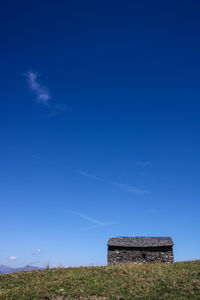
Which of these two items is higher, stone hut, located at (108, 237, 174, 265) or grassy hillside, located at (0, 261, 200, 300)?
stone hut, located at (108, 237, 174, 265)

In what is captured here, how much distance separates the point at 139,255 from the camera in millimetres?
31062

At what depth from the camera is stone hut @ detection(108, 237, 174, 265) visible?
30703 millimetres

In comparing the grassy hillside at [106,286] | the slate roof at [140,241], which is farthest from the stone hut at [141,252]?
the grassy hillside at [106,286]

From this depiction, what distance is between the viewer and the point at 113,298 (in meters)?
13.5

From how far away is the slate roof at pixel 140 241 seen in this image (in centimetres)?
3142

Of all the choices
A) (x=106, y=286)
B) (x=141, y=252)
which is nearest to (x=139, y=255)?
(x=141, y=252)

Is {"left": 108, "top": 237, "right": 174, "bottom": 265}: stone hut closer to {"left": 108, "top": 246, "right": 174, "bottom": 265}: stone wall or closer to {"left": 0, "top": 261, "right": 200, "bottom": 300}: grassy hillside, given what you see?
{"left": 108, "top": 246, "right": 174, "bottom": 265}: stone wall

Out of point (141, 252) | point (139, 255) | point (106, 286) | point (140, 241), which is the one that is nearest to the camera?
point (106, 286)

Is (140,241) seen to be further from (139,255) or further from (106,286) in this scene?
(106,286)

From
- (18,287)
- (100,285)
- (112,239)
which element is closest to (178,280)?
(100,285)

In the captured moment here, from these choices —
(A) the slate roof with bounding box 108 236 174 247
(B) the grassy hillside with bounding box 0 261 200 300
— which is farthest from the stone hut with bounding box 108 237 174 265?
(B) the grassy hillside with bounding box 0 261 200 300

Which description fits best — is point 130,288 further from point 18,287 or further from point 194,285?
point 18,287

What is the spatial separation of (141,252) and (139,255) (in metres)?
0.43

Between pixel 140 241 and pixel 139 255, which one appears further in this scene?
pixel 140 241
